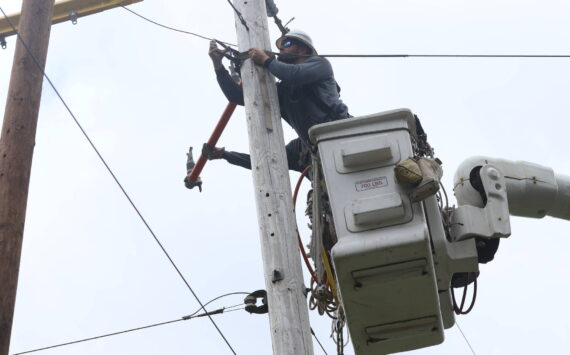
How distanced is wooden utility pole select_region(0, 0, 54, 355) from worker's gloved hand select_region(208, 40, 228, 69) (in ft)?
3.73

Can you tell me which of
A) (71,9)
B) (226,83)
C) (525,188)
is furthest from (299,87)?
(71,9)

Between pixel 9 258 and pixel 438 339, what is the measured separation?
2.52 metres

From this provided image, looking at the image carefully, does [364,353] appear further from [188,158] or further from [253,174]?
[188,158]

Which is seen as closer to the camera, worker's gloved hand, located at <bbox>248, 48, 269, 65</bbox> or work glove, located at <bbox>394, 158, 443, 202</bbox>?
work glove, located at <bbox>394, 158, 443, 202</bbox>

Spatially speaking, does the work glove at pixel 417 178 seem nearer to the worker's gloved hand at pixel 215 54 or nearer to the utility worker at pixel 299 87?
the utility worker at pixel 299 87

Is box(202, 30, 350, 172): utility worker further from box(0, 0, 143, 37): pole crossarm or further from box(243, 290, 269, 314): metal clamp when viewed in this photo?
box(0, 0, 143, 37): pole crossarm

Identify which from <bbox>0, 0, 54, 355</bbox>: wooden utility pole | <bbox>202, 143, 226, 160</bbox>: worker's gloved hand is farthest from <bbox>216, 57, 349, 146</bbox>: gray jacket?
<bbox>0, 0, 54, 355</bbox>: wooden utility pole

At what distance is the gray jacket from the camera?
6.84 m

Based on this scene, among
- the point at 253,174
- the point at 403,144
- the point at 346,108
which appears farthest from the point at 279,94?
the point at 403,144

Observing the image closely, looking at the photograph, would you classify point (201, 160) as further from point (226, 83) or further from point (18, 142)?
point (18, 142)

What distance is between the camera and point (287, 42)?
7508mm

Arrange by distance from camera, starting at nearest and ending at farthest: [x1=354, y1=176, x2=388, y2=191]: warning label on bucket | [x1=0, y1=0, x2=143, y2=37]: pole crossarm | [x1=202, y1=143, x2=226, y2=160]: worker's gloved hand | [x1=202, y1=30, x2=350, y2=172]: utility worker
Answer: [x1=354, y1=176, x2=388, y2=191]: warning label on bucket → [x1=202, y1=30, x2=350, y2=172]: utility worker → [x1=202, y1=143, x2=226, y2=160]: worker's gloved hand → [x1=0, y1=0, x2=143, y2=37]: pole crossarm

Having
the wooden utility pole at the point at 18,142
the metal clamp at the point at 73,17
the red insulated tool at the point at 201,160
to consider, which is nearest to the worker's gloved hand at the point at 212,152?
the red insulated tool at the point at 201,160

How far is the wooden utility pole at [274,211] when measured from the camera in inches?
221
